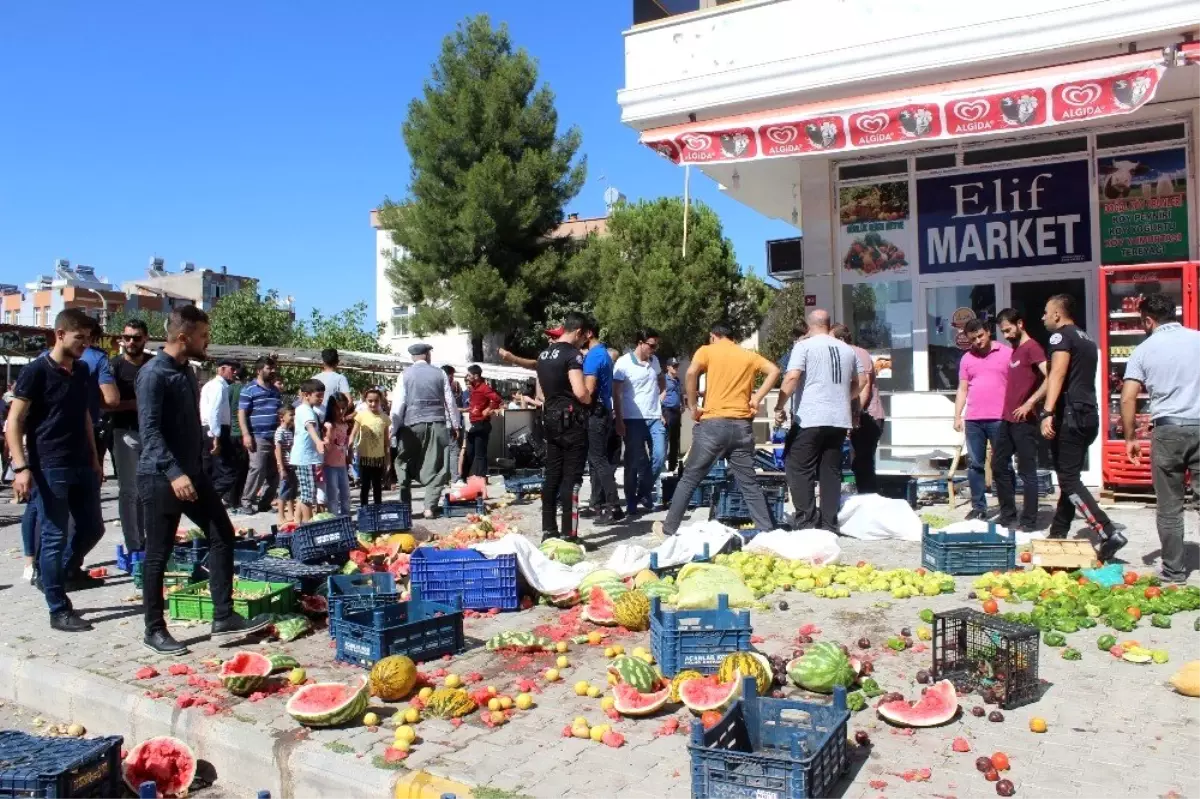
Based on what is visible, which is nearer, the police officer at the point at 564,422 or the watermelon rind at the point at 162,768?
the watermelon rind at the point at 162,768

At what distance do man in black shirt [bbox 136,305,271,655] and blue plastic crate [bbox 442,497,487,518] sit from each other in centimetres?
512

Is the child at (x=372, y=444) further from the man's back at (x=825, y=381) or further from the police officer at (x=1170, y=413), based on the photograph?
the police officer at (x=1170, y=413)

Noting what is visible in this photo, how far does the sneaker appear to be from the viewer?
19.7 ft

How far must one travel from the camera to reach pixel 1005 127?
35.7 ft

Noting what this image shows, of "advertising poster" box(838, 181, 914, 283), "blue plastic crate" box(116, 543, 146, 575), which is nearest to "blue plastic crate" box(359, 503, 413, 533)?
"blue plastic crate" box(116, 543, 146, 575)

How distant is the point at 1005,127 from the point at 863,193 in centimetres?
274

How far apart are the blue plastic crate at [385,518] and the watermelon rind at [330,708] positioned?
4.61 metres

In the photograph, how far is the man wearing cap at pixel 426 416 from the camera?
1113cm

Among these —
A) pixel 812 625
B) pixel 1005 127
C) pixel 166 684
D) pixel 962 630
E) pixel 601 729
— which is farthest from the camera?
pixel 1005 127

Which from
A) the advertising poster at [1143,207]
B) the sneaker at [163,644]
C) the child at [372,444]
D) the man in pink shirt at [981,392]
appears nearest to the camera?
the sneaker at [163,644]

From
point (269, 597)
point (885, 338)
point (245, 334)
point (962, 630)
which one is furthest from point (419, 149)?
point (962, 630)

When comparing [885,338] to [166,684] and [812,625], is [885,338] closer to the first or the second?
[812,625]

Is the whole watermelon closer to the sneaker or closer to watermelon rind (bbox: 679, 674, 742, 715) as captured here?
watermelon rind (bbox: 679, 674, 742, 715)

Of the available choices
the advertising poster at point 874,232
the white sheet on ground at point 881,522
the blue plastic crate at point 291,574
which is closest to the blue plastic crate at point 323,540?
the blue plastic crate at point 291,574
